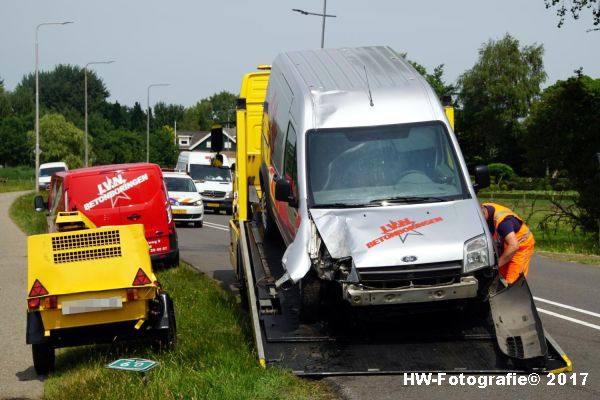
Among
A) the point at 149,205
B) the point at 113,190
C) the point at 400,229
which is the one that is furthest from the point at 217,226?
the point at 400,229

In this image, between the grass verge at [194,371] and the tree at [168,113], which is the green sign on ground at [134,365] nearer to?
the grass verge at [194,371]

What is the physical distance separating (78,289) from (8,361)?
2083 millimetres

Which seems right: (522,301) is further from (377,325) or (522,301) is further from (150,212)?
(150,212)

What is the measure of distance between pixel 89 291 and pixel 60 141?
91772 mm

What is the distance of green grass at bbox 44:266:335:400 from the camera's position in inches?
309

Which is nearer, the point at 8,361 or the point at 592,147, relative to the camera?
the point at 8,361

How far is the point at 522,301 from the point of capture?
28.9 ft

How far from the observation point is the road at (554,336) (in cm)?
784

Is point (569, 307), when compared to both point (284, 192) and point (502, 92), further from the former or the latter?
point (502, 92)

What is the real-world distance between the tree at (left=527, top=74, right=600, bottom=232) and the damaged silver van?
1624 centimetres

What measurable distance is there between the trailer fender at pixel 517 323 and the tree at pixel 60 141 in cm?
8878

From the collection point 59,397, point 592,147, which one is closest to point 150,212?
point 59,397

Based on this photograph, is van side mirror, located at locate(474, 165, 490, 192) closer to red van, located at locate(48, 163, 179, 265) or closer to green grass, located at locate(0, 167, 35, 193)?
red van, located at locate(48, 163, 179, 265)

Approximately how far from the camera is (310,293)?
355 inches
